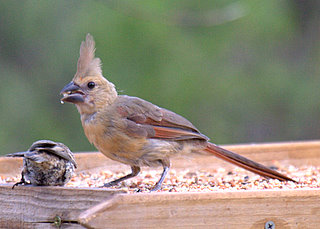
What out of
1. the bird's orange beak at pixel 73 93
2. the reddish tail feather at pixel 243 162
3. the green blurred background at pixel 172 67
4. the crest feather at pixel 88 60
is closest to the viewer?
the crest feather at pixel 88 60

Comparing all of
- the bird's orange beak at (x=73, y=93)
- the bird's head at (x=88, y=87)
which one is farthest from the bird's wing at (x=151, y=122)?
the bird's orange beak at (x=73, y=93)

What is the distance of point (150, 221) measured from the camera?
288cm

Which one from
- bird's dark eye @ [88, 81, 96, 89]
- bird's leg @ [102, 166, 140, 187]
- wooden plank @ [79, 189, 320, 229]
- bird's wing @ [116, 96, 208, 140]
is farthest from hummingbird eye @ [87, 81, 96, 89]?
wooden plank @ [79, 189, 320, 229]

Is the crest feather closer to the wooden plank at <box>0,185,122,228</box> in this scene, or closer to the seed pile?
the seed pile

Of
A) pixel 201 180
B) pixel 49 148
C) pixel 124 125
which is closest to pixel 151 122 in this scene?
pixel 124 125

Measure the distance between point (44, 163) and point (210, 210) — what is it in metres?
0.93

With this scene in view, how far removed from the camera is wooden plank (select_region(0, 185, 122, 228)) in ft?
9.75

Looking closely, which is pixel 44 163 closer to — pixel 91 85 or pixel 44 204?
pixel 44 204

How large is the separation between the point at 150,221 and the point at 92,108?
124cm

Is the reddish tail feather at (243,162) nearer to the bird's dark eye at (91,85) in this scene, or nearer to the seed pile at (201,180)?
the seed pile at (201,180)

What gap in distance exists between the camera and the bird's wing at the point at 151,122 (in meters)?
3.92

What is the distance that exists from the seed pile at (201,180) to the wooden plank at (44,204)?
537 millimetres

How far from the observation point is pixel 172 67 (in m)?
7.93

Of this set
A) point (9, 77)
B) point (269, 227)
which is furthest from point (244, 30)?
point (269, 227)
